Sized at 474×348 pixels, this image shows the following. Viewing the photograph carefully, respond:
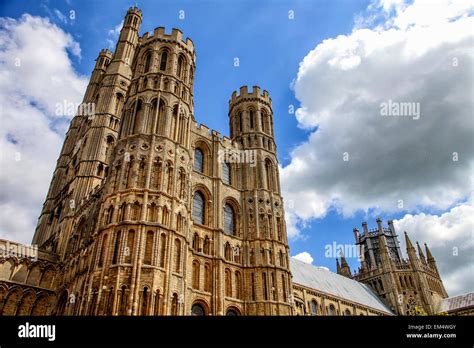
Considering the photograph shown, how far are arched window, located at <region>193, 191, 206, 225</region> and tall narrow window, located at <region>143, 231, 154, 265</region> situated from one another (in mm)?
7067

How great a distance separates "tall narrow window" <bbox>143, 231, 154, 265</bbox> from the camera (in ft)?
69.9

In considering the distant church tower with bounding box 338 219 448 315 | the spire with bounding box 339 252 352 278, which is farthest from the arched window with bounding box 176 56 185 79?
the spire with bounding box 339 252 352 278

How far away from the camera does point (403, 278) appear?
238ft

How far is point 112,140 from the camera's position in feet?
147

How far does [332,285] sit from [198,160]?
1468 inches

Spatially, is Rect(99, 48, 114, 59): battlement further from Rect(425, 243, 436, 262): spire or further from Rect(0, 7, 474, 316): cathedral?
Rect(425, 243, 436, 262): spire

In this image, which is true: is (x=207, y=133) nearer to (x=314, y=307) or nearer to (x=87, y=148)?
(x=87, y=148)

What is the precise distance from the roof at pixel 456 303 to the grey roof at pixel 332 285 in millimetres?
12129

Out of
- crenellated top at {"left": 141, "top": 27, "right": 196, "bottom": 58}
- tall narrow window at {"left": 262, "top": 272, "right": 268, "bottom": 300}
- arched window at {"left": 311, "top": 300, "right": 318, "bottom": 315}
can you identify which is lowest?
tall narrow window at {"left": 262, "top": 272, "right": 268, "bottom": 300}

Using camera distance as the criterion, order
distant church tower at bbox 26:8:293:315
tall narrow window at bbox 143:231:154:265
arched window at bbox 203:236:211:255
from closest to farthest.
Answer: tall narrow window at bbox 143:231:154:265 → distant church tower at bbox 26:8:293:315 → arched window at bbox 203:236:211:255

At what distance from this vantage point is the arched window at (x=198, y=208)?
29.8 m

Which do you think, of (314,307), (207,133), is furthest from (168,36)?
(314,307)
